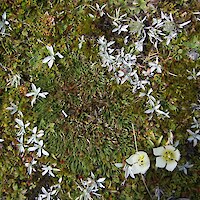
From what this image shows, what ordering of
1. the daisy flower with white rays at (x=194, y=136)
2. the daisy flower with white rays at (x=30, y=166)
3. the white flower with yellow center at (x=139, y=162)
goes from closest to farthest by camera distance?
1. the white flower with yellow center at (x=139, y=162)
2. the daisy flower with white rays at (x=194, y=136)
3. the daisy flower with white rays at (x=30, y=166)

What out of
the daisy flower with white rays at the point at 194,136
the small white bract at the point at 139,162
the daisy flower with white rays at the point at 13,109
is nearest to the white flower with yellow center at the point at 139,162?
the small white bract at the point at 139,162

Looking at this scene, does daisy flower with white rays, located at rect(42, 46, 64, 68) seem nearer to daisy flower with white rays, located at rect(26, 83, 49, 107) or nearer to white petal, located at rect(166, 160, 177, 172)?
daisy flower with white rays, located at rect(26, 83, 49, 107)

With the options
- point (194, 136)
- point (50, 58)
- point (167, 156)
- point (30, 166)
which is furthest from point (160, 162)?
point (50, 58)

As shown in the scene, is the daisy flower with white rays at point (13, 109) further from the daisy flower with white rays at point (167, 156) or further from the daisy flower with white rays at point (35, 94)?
the daisy flower with white rays at point (167, 156)

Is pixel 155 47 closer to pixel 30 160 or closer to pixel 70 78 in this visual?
pixel 70 78

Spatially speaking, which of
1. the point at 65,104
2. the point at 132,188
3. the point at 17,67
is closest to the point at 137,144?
the point at 132,188
